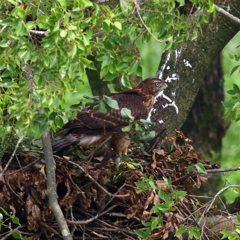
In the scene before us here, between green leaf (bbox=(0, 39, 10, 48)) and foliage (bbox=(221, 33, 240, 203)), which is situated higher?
green leaf (bbox=(0, 39, 10, 48))

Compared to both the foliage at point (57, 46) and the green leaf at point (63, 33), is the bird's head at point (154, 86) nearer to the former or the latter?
the foliage at point (57, 46)

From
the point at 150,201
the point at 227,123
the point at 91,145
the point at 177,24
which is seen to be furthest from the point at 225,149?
the point at 177,24

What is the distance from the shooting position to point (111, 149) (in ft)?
19.0

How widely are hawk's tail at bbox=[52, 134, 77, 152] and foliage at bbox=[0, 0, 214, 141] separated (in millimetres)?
1178

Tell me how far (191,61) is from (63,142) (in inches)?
70.2

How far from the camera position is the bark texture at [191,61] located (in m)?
6.77

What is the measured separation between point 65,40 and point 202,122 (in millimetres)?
5362

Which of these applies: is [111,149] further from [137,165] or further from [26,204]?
[26,204]

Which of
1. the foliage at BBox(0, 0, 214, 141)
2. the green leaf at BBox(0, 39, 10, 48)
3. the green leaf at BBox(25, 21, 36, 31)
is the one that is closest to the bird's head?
the foliage at BBox(0, 0, 214, 141)

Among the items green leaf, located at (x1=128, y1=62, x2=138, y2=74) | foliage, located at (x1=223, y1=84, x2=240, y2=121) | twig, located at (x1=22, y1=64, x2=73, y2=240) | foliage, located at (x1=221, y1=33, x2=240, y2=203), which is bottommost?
foliage, located at (x1=221, y1=33, x2=240, y2=203)

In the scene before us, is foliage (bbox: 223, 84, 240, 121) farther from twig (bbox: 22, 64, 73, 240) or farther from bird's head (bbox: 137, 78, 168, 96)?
bird's head (bbox: 137, 78, 168, 96)

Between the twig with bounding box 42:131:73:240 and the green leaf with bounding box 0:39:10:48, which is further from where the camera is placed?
the twig with bounding box 42:131:73:240

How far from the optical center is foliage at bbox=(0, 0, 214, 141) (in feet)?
12.4

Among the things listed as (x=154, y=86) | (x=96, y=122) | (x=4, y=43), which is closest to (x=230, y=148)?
(x=154, y=86)
